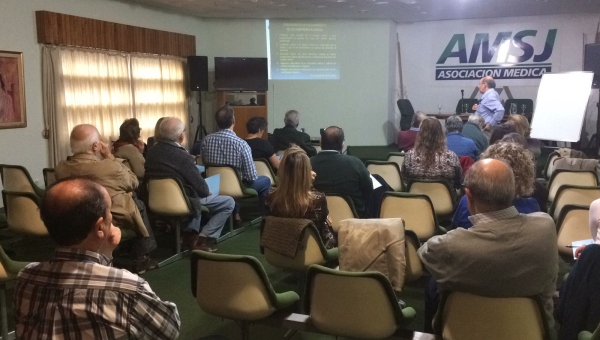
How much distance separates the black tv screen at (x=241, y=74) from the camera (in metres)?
10.6

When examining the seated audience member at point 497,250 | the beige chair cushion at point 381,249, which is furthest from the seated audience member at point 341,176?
the seated audience member at point 497,250

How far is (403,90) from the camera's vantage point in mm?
12836

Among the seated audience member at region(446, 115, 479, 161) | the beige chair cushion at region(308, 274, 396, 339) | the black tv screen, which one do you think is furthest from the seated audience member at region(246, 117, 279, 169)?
the black tv screen

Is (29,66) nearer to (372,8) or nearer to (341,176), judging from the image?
(341,176)

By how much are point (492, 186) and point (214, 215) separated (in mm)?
3377

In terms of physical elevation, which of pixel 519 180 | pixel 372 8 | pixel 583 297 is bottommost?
pixel 583 297

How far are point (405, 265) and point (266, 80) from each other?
8.38 m

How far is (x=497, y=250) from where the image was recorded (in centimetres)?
217

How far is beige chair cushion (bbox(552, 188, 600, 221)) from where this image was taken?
4039mm

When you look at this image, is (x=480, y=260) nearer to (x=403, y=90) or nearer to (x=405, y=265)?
(x=405, y=265)

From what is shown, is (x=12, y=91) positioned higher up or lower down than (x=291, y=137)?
higher up

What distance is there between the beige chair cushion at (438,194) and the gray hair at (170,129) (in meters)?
2.13

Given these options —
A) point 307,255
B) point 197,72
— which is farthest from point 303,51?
point 307,255

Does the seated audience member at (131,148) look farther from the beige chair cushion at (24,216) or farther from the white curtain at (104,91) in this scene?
the white curtain at (104,91)
